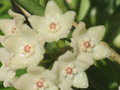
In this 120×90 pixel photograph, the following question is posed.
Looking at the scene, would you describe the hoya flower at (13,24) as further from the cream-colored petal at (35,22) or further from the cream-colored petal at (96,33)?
the cream-colored petal at (96,33)

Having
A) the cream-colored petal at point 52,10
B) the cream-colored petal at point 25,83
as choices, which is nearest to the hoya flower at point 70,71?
the cream-colored petal at point 25,83

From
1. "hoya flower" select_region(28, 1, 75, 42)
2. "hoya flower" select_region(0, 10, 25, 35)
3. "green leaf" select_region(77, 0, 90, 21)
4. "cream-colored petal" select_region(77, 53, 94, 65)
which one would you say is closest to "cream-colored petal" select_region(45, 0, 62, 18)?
"hoya flower" select_region(28, 1, 75, 42)

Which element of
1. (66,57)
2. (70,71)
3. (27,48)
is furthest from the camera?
(27,48)

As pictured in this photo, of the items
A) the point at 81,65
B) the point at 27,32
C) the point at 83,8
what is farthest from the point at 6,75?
the point at 83,8

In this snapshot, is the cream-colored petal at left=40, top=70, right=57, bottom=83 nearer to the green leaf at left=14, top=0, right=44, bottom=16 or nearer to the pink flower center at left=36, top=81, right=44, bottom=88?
the pink flower center at left=36, top=81, right=44, bottom=88

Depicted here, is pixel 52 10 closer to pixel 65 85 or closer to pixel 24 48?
pixel 24 48

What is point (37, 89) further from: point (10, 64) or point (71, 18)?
point (71, 18)

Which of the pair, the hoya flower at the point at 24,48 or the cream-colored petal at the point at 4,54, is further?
the cream-colored petal at the point at 4,54
